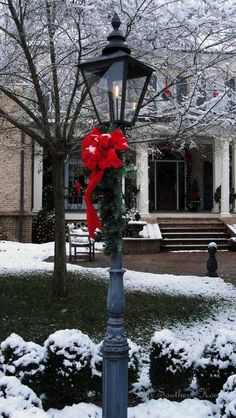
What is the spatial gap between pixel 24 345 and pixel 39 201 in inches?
547

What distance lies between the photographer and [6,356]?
410 centimetres

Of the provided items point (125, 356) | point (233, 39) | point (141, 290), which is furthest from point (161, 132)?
point (125, 356)

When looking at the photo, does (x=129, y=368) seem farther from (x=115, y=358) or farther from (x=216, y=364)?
(x=115, y=358)

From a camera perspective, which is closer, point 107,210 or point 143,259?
point 107,210

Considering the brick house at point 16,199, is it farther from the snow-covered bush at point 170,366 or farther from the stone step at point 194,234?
the snow-covered bush at point 170,366

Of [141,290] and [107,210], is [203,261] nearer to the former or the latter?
[141,290]

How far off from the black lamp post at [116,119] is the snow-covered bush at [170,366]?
927 millimetres

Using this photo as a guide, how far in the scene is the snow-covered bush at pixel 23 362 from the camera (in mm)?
4004

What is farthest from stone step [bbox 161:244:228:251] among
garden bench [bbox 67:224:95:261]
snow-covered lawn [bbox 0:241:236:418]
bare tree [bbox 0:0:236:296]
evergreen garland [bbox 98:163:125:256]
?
evergreen garland [bbox 98:163:125:256]

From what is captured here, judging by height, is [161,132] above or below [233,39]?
below

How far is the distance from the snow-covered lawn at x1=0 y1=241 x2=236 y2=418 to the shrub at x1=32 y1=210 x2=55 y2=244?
219 cm

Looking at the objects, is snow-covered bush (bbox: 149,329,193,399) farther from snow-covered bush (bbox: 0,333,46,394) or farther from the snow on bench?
the snow on bench

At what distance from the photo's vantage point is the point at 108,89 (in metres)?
3.53

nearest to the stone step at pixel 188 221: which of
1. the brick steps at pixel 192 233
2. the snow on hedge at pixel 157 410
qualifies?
the brick steps at pixel 192 233
